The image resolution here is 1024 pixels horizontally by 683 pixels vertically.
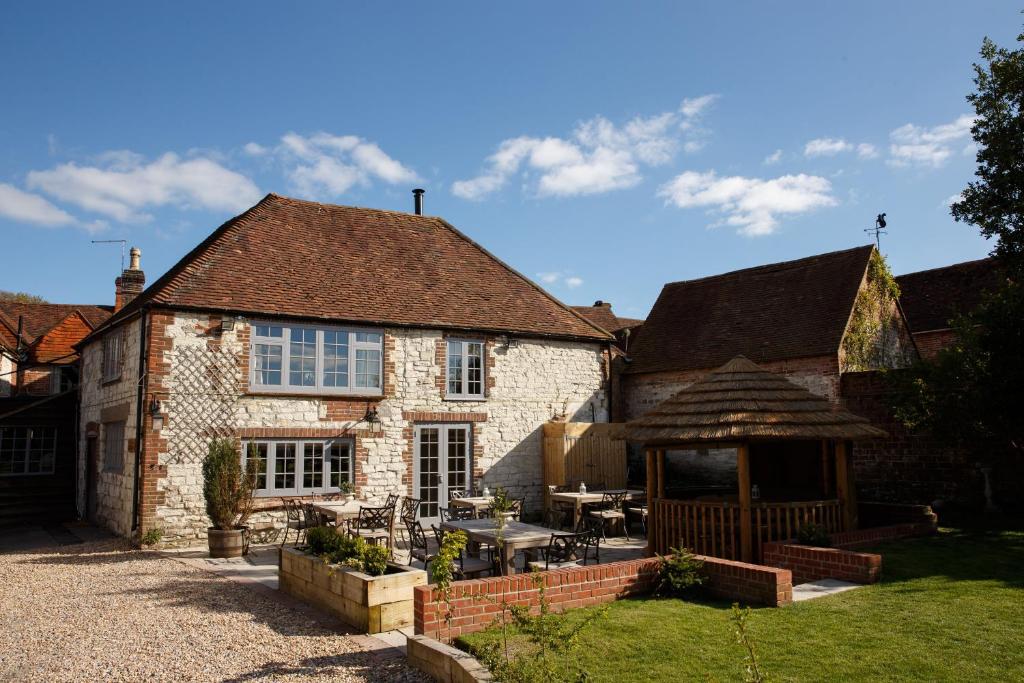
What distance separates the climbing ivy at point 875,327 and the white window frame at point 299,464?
12.6 m

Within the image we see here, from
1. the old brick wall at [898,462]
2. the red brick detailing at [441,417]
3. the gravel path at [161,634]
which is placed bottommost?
the gravel path at [161,634]

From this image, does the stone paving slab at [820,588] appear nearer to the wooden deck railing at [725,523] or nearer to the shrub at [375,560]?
the wooden deck railing at [725,523]

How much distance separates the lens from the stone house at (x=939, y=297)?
958 inches

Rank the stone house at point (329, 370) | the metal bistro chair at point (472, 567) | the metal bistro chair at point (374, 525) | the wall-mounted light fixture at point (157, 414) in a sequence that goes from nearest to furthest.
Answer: the metal bistro chair at point (472, 567)
the metal bistro chair at point (374, 525)
the wall-mounted light fixture at point (157, 414)
the stone house at point (329, 370)

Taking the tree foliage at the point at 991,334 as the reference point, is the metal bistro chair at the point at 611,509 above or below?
below

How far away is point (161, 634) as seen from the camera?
806 cm

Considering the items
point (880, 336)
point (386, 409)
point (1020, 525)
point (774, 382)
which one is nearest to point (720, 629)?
point (774, 382)

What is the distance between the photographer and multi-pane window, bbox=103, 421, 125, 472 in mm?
16078

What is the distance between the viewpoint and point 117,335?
55.9 ft

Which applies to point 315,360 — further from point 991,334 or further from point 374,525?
point 991,334

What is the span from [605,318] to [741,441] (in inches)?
1119

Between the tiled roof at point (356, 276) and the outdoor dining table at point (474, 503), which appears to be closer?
the outdoor dining table at point (474, 503)

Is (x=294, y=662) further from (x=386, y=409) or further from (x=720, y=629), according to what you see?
(x=386, y=409)

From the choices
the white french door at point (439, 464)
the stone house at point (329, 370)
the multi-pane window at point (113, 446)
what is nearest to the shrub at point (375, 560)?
the stone house at point (329, 370)
